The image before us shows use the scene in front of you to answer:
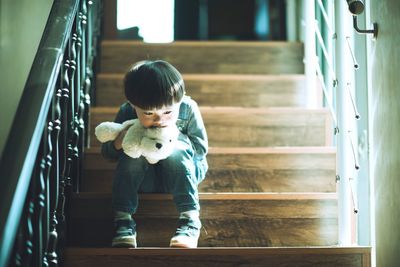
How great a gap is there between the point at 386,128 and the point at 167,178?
0.76 m

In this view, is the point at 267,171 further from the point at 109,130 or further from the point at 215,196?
the point at 109,130

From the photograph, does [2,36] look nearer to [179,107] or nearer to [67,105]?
[67,105]

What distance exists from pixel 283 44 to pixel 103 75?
41.6 inches

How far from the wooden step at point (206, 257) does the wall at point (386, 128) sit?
116mm

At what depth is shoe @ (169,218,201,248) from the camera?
7.24 ft

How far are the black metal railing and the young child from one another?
0.58 feet

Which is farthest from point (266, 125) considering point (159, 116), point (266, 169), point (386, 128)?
point (386, 128)

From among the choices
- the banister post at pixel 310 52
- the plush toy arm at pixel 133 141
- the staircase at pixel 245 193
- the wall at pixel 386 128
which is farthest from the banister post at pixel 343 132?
the banister post at pixel 310 52

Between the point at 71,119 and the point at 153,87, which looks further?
the point at 71,119

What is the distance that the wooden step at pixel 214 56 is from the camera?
150 inches

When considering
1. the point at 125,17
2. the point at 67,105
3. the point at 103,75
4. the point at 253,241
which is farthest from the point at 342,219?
the point at 125,17

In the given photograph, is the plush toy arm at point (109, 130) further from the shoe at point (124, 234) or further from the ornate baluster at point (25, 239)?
the ornate baluster at point (25, 239)

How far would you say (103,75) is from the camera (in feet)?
11.5

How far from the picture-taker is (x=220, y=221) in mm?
2461
